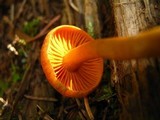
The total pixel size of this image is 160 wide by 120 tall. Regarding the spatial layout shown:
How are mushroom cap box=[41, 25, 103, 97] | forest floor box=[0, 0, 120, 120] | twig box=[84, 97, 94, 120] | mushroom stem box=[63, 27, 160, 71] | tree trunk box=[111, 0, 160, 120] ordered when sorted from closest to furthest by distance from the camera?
mushroom stem box=[63, 27, 160, 71]
tree trunk box=[111, 0, 160, 120]
mushroom cap box=[41, 25, 103, 97]
twig box=[84, 97, 94, 120]
forest floor box=[0, 0, 120, 120]

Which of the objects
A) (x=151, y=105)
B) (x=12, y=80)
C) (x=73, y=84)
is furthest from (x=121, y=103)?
(x=12, y=80)

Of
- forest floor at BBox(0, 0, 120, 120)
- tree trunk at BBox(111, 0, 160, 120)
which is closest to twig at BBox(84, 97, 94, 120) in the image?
forest floor at BBox(0, 0, 120, 120)

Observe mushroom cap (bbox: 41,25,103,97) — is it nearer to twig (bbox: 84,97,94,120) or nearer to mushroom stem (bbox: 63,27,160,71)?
twig (bbox: 84,97,94,120)

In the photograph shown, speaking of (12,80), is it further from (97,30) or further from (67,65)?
(97,30)

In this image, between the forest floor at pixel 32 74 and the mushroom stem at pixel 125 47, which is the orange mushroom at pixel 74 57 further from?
the forest floor at pixel 32 74

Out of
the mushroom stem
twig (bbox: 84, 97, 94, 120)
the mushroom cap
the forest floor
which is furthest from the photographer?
the forest floor

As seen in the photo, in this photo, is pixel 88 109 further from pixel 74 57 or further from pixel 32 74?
pixel 32 74
